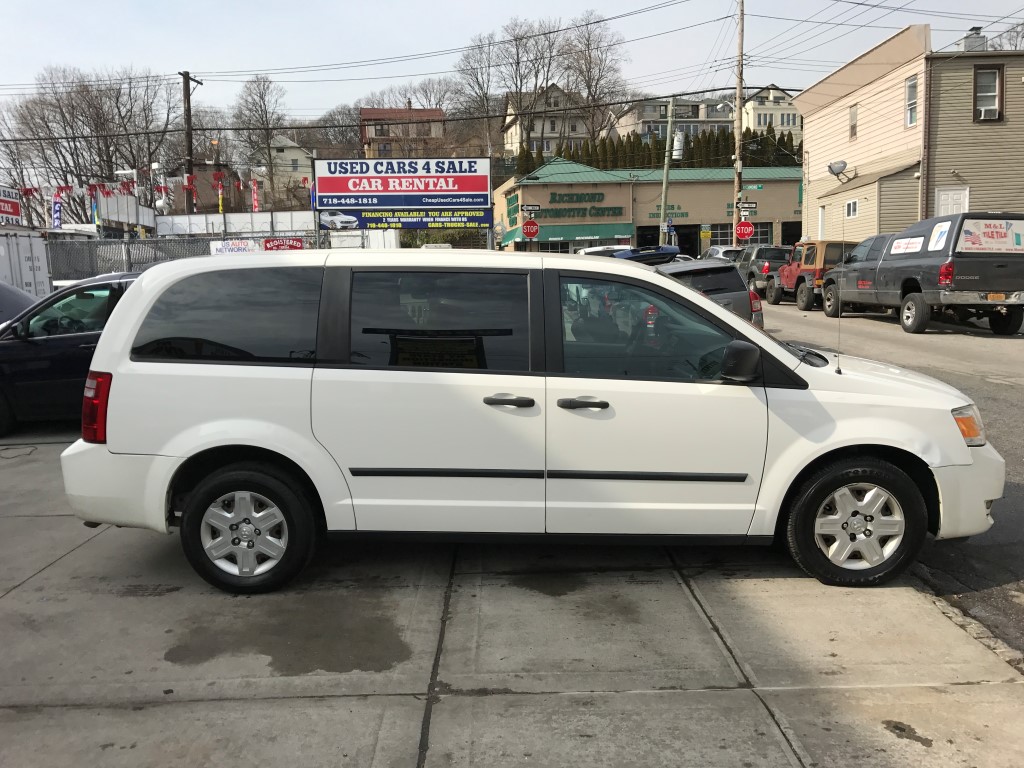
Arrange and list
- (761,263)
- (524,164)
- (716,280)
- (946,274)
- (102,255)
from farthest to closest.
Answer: (524,164)
(761,263)
(102,255)
(946,274)
(716,280)

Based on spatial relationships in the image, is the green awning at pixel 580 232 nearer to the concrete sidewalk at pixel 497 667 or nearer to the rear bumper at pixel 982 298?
the rear bumper at pixel 982 298

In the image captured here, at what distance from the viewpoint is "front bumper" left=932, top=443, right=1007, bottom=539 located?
161 inches

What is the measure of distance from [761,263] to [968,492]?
23.2m

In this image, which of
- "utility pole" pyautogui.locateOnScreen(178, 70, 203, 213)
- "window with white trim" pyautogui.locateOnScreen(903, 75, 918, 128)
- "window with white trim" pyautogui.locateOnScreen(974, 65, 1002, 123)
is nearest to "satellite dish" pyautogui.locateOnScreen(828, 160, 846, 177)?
"window with white trim" pyautogui.locateOnScreen(903, 75, 918, 128)

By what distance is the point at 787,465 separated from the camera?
406cm

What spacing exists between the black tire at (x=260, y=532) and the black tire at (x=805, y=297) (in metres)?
19.4

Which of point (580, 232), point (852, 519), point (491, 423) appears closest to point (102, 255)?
point (491, 423)

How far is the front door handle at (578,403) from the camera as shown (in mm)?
4004

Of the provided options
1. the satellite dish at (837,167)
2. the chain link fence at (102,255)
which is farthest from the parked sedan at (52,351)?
the satellite dish at (837,167)

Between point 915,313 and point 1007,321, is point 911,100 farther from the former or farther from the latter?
point 915,313

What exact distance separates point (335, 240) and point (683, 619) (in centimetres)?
2571

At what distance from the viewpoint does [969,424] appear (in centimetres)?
415

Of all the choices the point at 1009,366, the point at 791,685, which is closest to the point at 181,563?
the point at 791,685

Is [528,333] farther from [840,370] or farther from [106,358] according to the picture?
[106,358]
